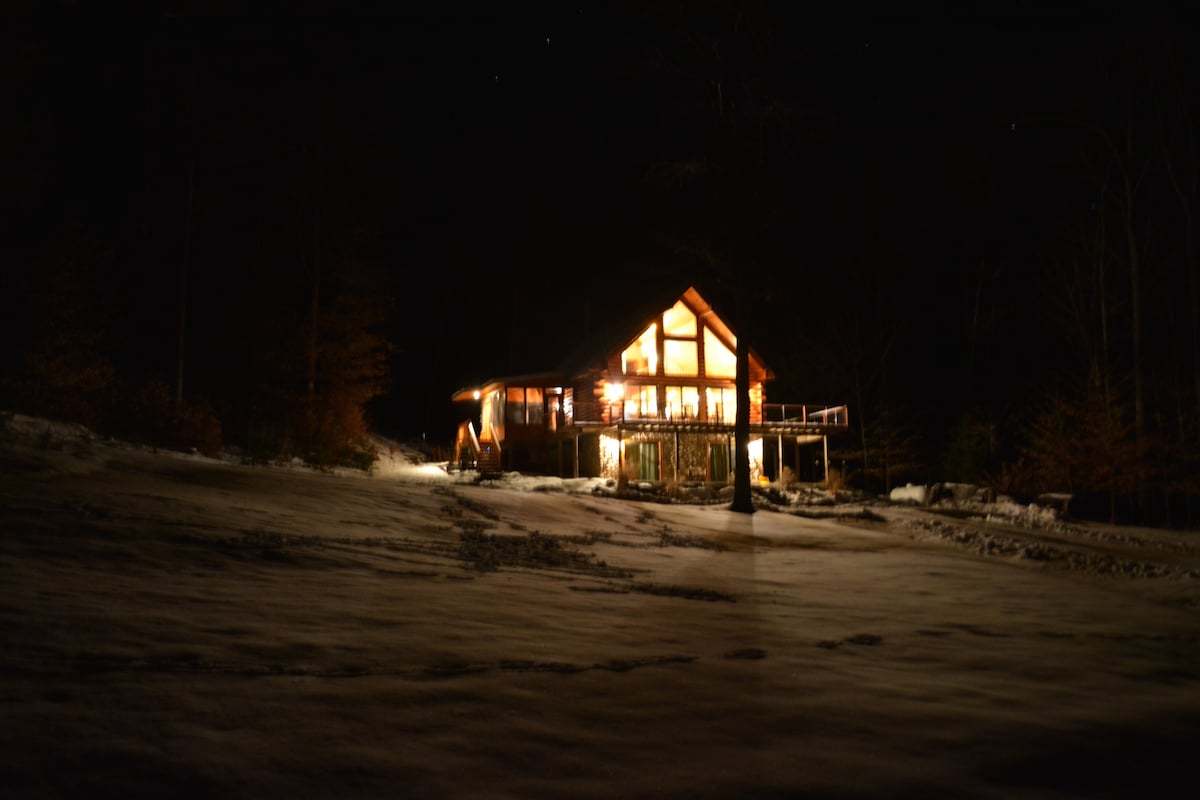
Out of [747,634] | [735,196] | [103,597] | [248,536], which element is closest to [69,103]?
[735,196]

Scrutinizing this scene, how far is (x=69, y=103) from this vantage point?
2814cm

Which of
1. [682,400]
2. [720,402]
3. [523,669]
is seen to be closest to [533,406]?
[682,400]

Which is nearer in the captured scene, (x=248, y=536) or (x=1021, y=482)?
(x=248, y=536)

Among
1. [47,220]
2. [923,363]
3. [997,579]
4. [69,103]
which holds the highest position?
[69,103]

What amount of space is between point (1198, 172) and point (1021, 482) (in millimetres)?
10648

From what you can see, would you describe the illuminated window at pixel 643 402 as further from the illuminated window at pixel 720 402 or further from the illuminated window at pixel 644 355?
the illuminated window at pixel 720 402

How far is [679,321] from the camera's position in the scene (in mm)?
33219

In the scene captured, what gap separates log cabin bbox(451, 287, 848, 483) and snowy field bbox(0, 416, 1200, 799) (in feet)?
67.6

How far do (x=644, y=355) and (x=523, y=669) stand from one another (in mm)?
28449

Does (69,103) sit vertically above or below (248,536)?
above

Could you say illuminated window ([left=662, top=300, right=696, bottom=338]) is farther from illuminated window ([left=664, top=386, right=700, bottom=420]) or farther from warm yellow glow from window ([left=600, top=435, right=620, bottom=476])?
warm yellow glow from window ([left=600, top=435, right=620, bottom=476])

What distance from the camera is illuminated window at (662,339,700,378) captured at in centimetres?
3288

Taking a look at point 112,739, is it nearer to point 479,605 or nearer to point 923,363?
point 479,605

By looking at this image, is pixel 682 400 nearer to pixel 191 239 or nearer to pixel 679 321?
pixel 679 321
